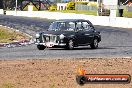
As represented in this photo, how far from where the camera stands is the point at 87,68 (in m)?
13.9

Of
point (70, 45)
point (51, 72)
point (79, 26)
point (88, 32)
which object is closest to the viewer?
point (51, 72)

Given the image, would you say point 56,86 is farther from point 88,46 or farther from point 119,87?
point 88,46

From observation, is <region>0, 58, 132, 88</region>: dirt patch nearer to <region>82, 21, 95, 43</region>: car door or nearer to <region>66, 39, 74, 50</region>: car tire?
<region>66, 39, 74, 50</region>: car tire

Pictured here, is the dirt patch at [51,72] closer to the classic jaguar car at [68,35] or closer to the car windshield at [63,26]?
the classic jaguar car at [68,35]

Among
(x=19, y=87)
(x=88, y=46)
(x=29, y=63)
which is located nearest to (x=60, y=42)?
(x=88, y=46)

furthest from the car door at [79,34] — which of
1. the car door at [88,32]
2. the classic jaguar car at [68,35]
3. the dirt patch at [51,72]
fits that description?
the dirt patch at [51,72]

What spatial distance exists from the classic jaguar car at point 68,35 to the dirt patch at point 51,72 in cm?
738

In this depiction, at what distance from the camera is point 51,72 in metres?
12.8

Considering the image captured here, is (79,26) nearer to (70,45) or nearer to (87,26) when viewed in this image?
(87,26)

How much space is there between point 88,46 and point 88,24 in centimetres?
228

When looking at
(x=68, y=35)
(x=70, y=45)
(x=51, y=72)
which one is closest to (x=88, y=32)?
(x=68, y=35)

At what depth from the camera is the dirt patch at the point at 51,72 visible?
417 inches

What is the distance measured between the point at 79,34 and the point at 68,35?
885 millimetres

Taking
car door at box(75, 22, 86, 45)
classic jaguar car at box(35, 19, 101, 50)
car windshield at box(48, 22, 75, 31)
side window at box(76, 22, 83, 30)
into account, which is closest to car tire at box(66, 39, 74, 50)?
classic jaguar car at box(35, 19, 101, 50)
